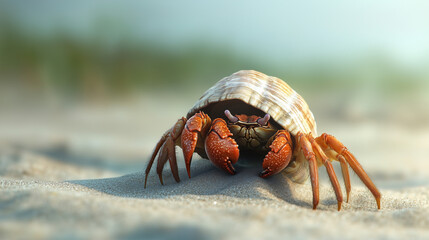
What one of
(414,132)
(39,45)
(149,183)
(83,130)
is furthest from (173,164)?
(39,45)

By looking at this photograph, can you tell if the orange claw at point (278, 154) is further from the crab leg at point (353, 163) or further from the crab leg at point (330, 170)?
the crab leg at point (353, 163)

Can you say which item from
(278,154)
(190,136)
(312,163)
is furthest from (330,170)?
(190,136)

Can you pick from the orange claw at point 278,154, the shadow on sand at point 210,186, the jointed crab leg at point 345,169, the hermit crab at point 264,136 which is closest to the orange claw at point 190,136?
the hermit crab at point 264,136

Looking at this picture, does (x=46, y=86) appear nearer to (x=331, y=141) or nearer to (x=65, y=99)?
(x=65, y=99)

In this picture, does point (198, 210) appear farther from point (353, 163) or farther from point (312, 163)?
point (353, 163)

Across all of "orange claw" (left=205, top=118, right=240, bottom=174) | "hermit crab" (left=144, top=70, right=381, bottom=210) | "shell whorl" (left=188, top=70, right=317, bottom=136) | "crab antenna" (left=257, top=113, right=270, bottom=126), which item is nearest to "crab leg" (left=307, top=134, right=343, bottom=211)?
"hermit crab" (left=144, top=70, right=381, bottom=210)
